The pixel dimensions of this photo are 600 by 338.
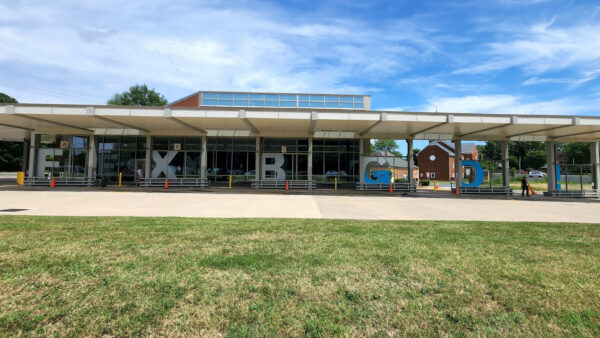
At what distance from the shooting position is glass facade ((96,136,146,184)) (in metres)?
26.4

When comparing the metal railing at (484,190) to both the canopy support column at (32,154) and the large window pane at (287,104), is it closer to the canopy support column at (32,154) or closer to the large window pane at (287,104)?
the large window pane at (287,104)

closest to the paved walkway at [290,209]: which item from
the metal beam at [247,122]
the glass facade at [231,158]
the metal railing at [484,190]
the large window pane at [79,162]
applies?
the metal beam at [247,122]

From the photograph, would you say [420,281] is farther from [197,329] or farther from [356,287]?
[197,329]

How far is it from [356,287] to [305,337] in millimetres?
1237

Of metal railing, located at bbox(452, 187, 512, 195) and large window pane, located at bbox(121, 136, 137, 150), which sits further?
large window pane, located at bbox(121, 136, 137, 150)

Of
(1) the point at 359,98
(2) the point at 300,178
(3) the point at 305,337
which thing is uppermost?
(1) the point at 359,98

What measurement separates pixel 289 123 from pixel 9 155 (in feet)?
190

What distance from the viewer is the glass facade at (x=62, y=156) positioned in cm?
2486

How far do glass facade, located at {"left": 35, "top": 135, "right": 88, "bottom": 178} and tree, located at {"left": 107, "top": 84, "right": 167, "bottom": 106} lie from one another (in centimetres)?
4162

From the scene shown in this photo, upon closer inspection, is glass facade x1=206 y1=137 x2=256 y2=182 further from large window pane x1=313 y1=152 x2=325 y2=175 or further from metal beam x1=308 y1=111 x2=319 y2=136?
metal beam x1=308 y1=111 x2=319 y2=136

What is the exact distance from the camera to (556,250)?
18.3 feet

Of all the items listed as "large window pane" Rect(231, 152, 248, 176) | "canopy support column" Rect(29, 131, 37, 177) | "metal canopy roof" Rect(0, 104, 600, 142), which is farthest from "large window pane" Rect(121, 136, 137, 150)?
"large window pane" Rect(231, 152, 248, 176)

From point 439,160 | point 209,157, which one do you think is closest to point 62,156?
point 209,157

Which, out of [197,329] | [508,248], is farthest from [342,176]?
[197,329]
